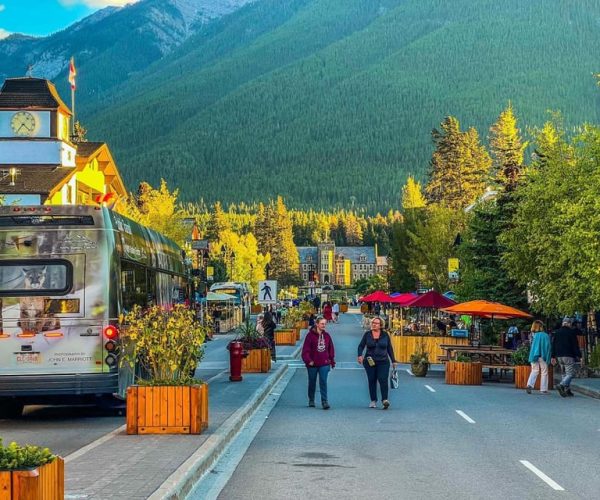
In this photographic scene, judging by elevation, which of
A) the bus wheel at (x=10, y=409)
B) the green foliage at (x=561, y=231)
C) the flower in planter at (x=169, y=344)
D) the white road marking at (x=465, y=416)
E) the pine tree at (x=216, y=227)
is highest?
the pine tree at (x=216, y=227)

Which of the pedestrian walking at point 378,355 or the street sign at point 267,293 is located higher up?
the street sign at point 267,293

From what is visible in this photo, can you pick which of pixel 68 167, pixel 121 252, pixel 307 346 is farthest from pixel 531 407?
pixel 68 167

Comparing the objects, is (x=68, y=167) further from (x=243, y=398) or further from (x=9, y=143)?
(x=243, y=398)

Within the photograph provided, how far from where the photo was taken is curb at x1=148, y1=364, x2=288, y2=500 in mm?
10125

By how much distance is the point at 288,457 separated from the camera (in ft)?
45.4

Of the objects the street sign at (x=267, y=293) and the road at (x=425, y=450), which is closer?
the road at (x=425, y=450)

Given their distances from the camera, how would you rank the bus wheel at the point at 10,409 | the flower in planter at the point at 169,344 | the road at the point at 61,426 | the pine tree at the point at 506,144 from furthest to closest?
the pine tree at the point at 506,144
the bus wheel at the point at 10,409
the flower in planter at the point at 169,344
the road at the point at 61,426

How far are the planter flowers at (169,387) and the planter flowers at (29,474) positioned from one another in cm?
737

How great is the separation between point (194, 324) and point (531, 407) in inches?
338

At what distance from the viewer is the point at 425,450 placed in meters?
14.6

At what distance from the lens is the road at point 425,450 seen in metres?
11.4

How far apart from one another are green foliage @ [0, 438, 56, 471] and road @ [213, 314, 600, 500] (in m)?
3.68

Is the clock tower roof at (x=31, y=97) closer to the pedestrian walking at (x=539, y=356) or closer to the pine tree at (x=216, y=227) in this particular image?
the pedestrian walking at (x=539, y=356)

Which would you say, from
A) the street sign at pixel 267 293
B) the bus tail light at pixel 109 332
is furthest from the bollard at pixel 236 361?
the street sign at pixel 267 293
